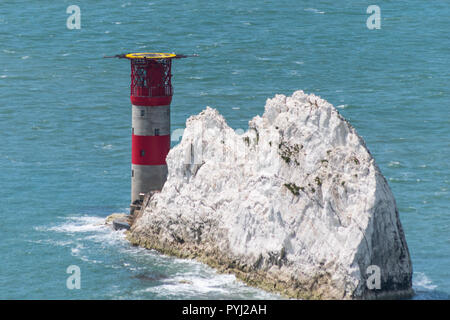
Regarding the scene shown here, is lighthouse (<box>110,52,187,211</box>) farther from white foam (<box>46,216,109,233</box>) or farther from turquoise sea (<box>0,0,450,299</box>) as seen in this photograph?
turquoise sea (<box>0,0,450,299</box>)

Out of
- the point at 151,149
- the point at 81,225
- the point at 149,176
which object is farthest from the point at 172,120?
the point at 151,149

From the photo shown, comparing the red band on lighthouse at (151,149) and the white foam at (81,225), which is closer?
the red band on lighthouse at (151,149)

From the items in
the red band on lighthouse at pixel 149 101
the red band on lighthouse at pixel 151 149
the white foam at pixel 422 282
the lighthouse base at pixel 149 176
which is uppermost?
the red band on lighthouse at pixel 149 101

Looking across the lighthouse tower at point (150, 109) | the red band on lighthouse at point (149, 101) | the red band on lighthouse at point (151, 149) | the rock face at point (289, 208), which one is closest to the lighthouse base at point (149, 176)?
the lighthouse tower at point (150, 109)

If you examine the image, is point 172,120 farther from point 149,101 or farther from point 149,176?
point 149,101

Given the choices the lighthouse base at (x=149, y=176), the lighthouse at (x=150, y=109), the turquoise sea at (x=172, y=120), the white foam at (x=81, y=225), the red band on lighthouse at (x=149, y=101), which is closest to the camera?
the turquoise sea at (x=172, y=120)

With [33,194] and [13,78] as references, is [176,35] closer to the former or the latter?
[13,78]

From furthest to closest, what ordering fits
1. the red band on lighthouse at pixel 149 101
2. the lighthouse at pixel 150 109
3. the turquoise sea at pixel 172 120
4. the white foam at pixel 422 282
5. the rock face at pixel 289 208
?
1. the lighthouse at pixel 150 109
2. the red band on lighthouse at pixel 149 101
3. the turquoise sea at pixel 172 120
4. the white foam at pixel 422 282
5. the rock face at pixel 289 208

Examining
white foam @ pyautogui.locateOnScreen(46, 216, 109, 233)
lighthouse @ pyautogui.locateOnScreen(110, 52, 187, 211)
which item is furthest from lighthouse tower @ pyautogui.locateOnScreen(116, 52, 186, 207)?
white foam @ pyautogui.locateOnScreen(46, 216, 109, 233)

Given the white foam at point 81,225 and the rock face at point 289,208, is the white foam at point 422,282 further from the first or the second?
the white foam at point 81,225

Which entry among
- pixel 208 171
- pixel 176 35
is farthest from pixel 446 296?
pixel 176 35
